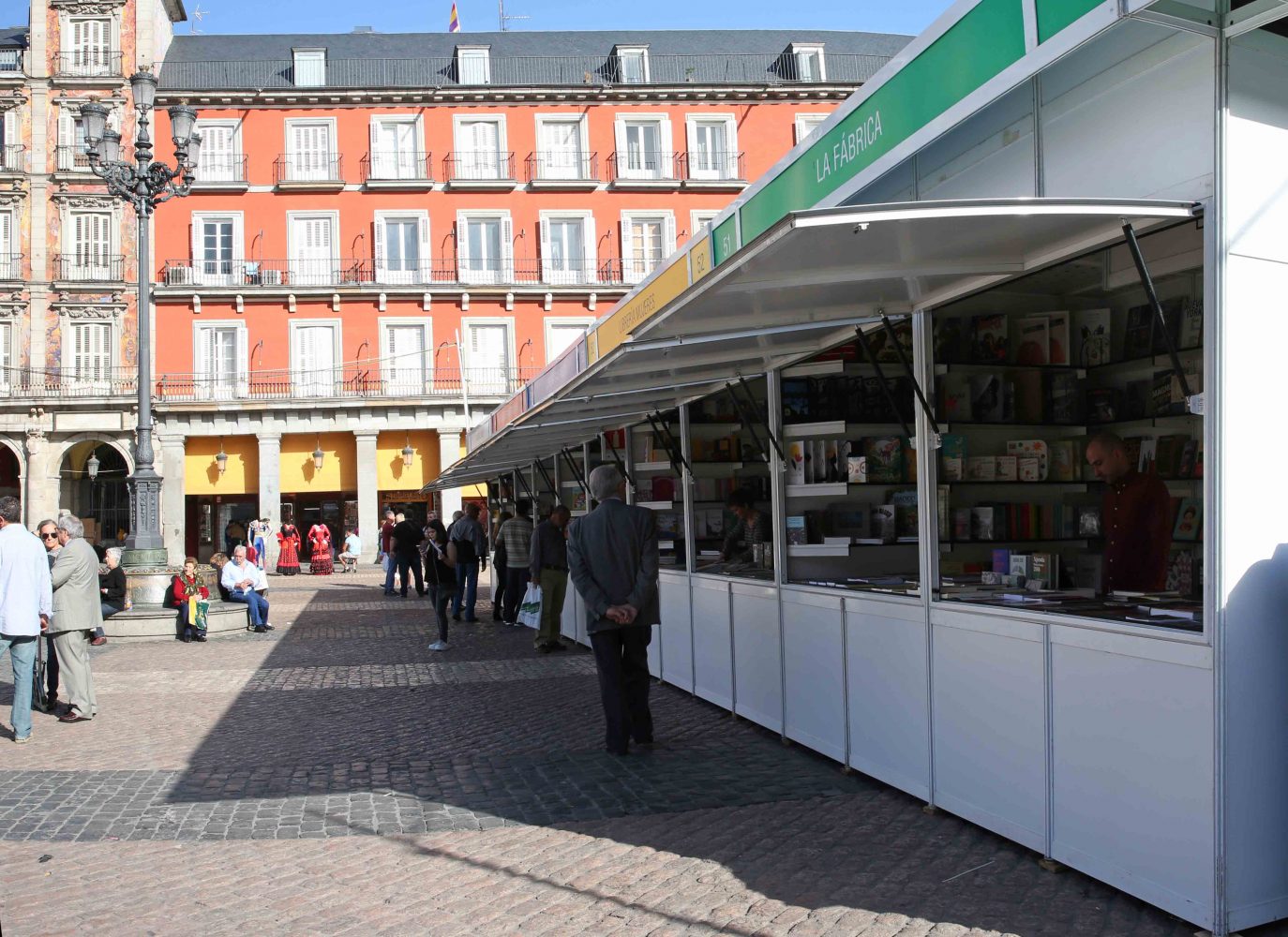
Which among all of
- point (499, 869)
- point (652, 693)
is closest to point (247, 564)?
point (652, 693)

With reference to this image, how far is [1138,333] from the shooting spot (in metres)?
6.73

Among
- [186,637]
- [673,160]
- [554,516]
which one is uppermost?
[673,160]

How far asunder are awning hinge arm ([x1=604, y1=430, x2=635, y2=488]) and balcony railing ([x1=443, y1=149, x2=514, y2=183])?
32914mm

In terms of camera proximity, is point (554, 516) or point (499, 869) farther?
point (554, 516)

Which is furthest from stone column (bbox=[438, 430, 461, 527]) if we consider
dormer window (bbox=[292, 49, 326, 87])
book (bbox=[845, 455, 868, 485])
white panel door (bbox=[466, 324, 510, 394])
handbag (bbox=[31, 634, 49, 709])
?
book (bbox=[845, 455, 868, 485])

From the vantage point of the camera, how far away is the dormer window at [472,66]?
46188 mm

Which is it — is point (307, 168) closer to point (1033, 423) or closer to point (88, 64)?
point (88, 64)

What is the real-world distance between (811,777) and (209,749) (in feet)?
13.9

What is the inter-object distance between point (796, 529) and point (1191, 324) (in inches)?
140

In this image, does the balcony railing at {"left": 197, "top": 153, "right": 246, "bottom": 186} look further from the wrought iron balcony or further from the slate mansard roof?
the wrought iron balcony

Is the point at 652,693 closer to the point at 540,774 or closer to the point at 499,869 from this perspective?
the point at 540,774

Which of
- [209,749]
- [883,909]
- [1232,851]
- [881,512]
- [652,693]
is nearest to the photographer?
[1232,851]

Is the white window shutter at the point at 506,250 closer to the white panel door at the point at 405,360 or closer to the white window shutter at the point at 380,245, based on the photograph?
the white panel door at the point at 405,360

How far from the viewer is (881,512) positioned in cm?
785
